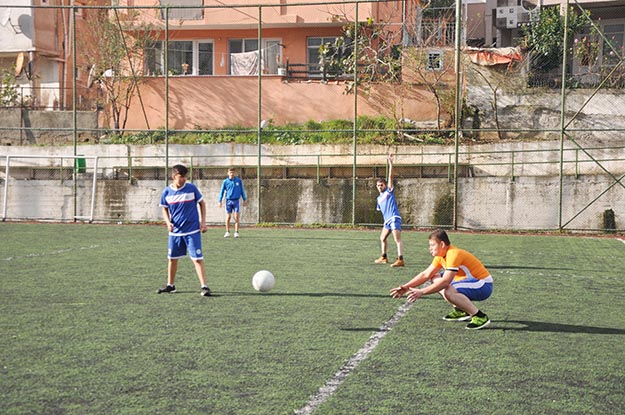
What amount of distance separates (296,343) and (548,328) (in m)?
2.80

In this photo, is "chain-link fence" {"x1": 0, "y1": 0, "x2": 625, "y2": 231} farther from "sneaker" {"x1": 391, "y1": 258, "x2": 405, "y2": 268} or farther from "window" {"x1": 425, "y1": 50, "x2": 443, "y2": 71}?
"sneaker" {"x1": 391, "y1": 258, "x2": 405, "y2": 268}

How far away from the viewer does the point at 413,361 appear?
21.7ft

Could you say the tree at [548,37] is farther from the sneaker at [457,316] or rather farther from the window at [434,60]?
the sneaker at [457,316]

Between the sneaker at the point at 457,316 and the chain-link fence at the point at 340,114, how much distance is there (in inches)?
535

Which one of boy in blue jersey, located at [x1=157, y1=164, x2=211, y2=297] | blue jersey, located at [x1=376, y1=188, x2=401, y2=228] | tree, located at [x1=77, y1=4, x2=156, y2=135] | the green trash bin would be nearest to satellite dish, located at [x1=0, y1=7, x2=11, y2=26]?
tree, located at [x1=77, y1=4, x2=156, y2=135]

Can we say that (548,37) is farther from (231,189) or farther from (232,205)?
(232,205)

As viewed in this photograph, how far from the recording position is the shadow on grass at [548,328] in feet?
26.2

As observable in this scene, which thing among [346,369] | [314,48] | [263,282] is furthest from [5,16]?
[346,369]

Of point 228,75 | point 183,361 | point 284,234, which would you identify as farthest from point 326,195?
point 183,361

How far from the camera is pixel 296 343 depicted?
721 centimetres

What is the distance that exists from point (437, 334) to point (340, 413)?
2.79 m

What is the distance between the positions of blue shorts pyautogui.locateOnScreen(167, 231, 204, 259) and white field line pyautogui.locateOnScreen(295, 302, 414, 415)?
9.83ft

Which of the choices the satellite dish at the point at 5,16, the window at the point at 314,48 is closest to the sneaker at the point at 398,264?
the window at the point at 314,48

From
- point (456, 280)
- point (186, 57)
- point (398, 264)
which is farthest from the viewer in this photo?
point (186, 57)
